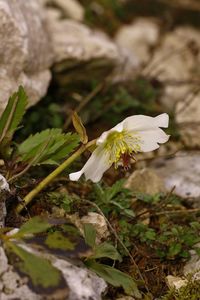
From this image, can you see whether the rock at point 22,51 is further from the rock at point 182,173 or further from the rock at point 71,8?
the rock at point 71,8

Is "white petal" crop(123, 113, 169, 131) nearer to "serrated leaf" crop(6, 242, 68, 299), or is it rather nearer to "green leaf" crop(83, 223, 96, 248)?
"green leaf" crop(83, 223, 96, 248)

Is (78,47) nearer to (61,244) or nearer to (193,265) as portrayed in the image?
(193,265)

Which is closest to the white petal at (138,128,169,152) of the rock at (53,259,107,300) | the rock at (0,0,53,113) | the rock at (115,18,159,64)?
the rock at (53,259,107,300)

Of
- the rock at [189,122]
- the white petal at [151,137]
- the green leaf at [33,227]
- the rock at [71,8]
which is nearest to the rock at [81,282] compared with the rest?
the green leaf at [33,227]

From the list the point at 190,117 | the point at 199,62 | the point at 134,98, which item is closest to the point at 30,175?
the point at 134,98

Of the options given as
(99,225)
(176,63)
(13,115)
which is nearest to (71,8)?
(176,63)

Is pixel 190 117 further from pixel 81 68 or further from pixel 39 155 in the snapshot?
pixel 39 155
